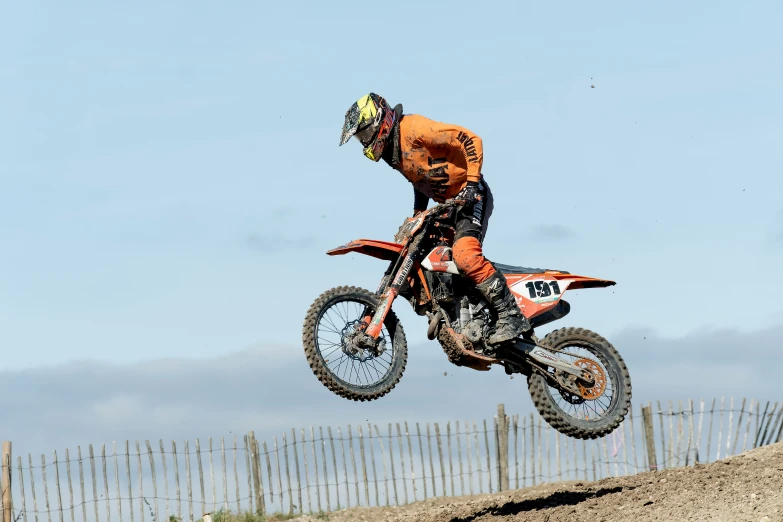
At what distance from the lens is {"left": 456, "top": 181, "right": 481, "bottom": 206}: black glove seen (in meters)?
10.6

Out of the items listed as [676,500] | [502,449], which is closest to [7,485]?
[502,449]

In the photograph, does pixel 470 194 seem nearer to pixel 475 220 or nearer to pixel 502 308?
pixel 475 220

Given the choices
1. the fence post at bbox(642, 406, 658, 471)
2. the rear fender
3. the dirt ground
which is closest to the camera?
the rear fender

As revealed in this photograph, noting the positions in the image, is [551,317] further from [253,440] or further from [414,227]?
[253,440]

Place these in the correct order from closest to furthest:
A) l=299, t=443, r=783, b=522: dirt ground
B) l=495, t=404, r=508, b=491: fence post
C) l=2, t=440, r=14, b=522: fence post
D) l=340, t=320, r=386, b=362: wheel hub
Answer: l=340, t=320, r=386, b=362: wheel hub → l=299, t=443, r=783, b=522: dirt ground → l=2, t=440, r=14, b=522: fence post → l=495, t=404, r=508, b=491: fence post

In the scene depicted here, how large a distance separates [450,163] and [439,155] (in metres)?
0.15

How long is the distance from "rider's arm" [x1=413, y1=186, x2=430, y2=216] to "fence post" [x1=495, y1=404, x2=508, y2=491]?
31.5ft

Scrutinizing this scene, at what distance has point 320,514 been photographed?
17.6 metres

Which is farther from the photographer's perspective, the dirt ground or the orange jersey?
the dirt ground

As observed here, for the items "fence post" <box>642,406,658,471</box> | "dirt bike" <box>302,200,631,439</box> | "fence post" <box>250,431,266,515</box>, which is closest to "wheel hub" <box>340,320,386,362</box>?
"dirt bike" <box>302,200,631,439</box>

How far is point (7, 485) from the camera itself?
17.9m

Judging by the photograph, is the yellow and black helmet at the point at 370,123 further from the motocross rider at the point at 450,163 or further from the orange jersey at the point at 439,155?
the orange jersey at the point at 439,155

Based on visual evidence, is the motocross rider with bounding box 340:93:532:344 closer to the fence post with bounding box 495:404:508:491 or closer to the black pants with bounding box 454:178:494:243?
the black pants with bounding box 454:178:494:243

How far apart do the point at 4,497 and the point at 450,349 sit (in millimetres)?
10672
